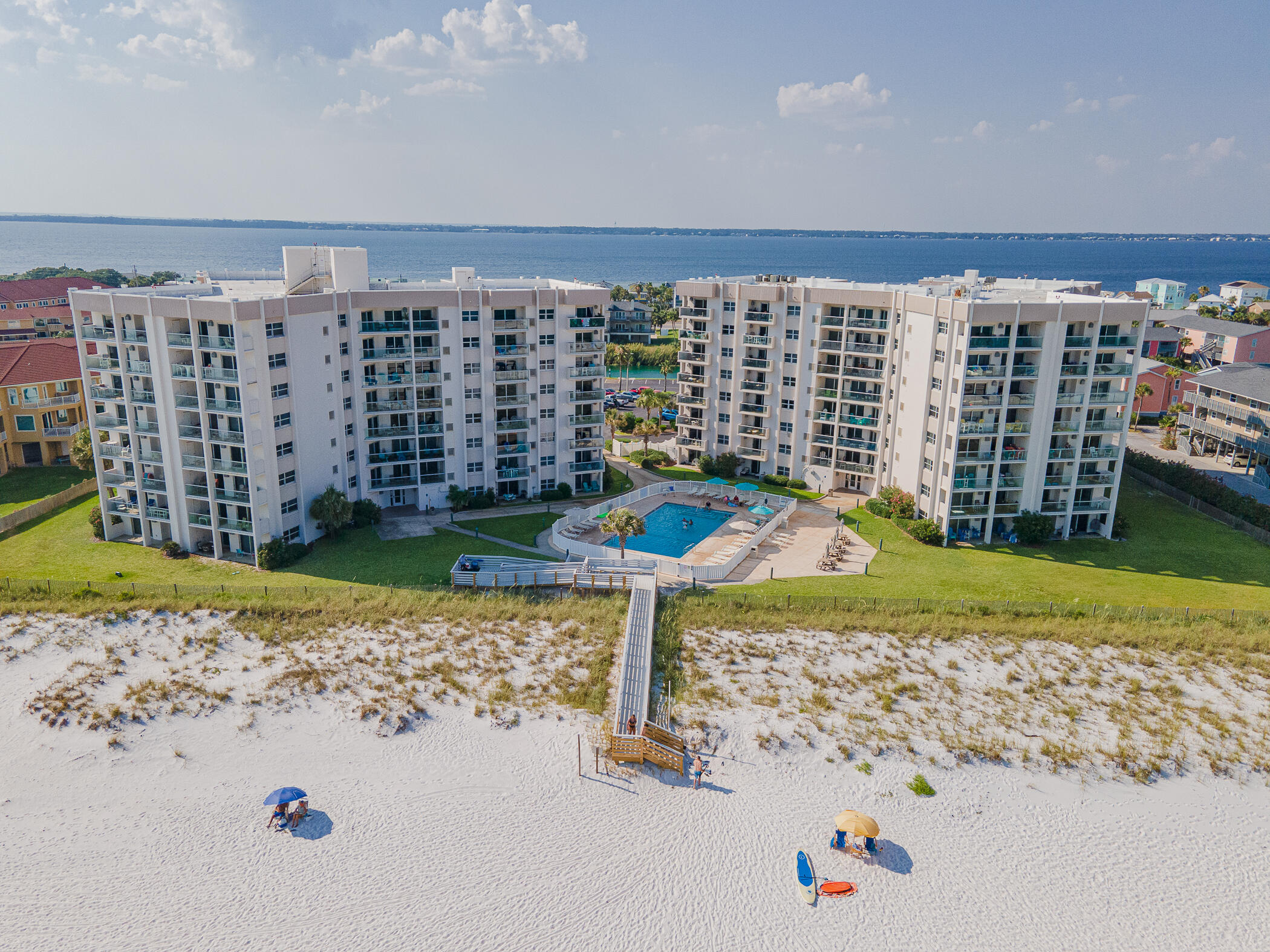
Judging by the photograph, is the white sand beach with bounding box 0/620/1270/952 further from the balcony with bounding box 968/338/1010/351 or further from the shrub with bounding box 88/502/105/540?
the balcony with bounding box 968/338/1010/351

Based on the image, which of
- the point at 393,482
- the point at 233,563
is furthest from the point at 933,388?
the point at 233,563

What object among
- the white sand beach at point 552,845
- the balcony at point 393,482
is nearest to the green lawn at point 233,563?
the balcony at point 393,482

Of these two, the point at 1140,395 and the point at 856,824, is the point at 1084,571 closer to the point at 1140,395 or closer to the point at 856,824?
the point at 856,824

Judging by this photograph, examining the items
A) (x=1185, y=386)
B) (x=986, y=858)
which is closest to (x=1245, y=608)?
(x=986, y=858)

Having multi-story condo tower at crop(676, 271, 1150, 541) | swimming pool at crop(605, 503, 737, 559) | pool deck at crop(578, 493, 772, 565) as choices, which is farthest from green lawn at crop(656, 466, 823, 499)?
swimming pool at crop(605, 503, 737, 559)

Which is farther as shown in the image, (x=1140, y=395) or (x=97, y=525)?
(x=1140, y=395)

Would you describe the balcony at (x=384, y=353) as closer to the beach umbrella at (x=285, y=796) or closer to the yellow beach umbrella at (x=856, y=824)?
the beach umbrella at (x=285, y=796)
